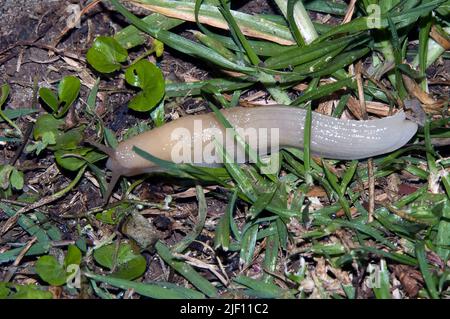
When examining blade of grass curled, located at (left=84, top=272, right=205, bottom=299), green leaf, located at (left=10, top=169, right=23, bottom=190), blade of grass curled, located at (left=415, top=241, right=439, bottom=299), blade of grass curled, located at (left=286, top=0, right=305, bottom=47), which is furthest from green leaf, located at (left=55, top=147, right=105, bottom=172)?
blade of grass curled, located at (left=415, top=241, right=439, bottom=299)

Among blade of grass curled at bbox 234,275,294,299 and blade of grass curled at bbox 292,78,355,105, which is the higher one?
blade of grass curled at bbox 292,78,355,105

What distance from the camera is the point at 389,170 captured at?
3504 millimetres

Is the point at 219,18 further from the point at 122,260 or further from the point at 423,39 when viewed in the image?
the point at 122,260

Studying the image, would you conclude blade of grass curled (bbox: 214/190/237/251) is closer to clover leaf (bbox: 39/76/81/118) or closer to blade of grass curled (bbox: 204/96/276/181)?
blade of grass curled (bbox: 204/96/276/181)

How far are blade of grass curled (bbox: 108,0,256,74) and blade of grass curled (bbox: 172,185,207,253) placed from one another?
695mm

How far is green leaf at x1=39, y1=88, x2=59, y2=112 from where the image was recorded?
11.5 feet

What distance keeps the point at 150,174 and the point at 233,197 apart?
1.76 ft

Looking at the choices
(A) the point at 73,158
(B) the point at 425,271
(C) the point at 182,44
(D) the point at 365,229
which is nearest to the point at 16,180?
(A) the point at 73,158

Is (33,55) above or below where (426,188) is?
above

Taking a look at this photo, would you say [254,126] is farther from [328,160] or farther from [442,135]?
[442,135]
